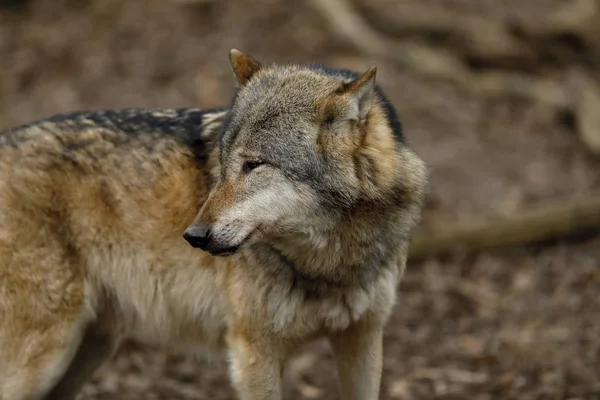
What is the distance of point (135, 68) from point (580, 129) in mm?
6111

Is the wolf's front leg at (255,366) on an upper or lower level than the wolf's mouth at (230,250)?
lower

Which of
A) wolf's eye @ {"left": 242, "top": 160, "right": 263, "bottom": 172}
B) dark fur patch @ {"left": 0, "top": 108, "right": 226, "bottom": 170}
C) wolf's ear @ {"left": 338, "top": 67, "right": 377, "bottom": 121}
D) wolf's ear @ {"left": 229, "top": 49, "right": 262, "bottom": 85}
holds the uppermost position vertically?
wolf's ear @ {"left": 229, "top": 49, "right": 262, "bottom": 85}

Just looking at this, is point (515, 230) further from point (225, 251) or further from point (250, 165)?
point (225, 251)

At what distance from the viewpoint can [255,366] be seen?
5.22 meters

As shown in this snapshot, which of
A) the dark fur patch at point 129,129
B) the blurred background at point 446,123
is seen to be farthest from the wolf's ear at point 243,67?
the blurred background at point 446,123

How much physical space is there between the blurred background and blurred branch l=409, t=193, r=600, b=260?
0.01 metres

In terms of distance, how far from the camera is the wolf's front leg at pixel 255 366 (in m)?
5.21

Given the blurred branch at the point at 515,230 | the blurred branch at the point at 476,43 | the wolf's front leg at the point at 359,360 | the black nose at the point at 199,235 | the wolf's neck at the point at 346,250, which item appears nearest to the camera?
the black nose at the point at 199,235

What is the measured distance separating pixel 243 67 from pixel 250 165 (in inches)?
29.8

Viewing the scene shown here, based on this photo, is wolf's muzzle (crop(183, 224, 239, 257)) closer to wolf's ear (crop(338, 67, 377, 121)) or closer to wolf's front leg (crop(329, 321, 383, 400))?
wolf's ear (crop(338, 67, 377, 121))

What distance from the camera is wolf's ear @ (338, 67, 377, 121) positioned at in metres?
4.61

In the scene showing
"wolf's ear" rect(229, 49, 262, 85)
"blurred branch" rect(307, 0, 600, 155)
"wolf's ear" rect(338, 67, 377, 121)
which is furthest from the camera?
"blurred branch" rect(307, 0, 600, 155)

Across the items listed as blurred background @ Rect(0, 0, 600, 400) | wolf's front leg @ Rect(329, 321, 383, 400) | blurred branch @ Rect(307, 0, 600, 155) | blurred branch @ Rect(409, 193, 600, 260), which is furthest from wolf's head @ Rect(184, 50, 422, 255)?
blurred branch @ Rect(307, 0, 600, 155)

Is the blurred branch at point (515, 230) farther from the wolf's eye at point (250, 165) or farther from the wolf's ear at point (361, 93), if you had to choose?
the wolf's eye at point (250, 165)
